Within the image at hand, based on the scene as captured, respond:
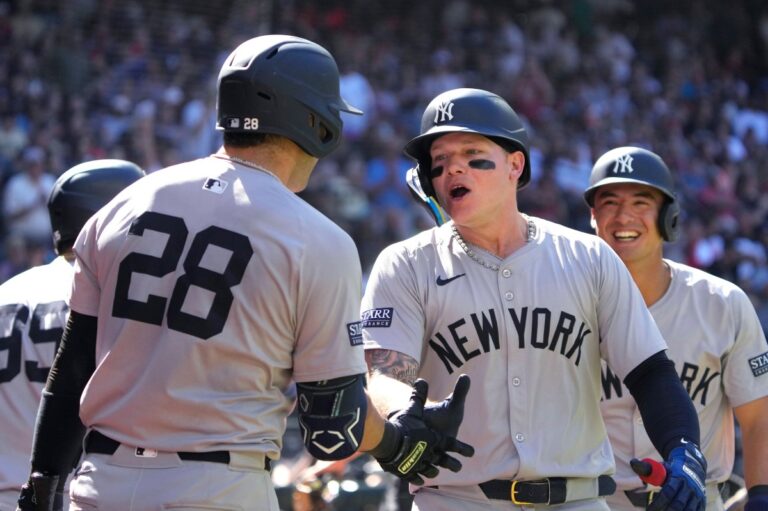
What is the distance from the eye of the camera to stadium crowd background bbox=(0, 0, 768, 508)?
12891mm

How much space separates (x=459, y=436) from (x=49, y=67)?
1083cm

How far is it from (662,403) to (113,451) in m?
1.82

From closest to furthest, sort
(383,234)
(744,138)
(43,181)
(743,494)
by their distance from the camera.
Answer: (743,494) < (43,181) < (383,234) < (744,138)

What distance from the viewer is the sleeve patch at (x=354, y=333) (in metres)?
A: 3.18

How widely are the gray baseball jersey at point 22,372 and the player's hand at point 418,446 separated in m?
1.45

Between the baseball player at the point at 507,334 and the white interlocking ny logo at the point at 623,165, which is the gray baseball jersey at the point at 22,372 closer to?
the baseball player at the point at 507,334

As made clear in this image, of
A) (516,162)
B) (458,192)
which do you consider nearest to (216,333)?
(458,192)

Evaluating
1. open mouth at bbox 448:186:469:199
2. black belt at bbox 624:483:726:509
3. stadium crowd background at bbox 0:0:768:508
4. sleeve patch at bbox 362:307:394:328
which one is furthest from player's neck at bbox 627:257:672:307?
stadium crowd background at bbox 0:0:768:508

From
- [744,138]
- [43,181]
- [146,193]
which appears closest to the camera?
[146,193]

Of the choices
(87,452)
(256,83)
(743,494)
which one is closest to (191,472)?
(87,452)

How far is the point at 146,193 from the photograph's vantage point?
3211 mm

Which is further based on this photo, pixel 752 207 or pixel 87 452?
pixel 752 207

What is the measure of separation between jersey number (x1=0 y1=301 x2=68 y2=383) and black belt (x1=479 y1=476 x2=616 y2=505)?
1607 millimetres

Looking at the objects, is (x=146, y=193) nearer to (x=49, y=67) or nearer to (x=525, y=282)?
(x=525, y=282)
